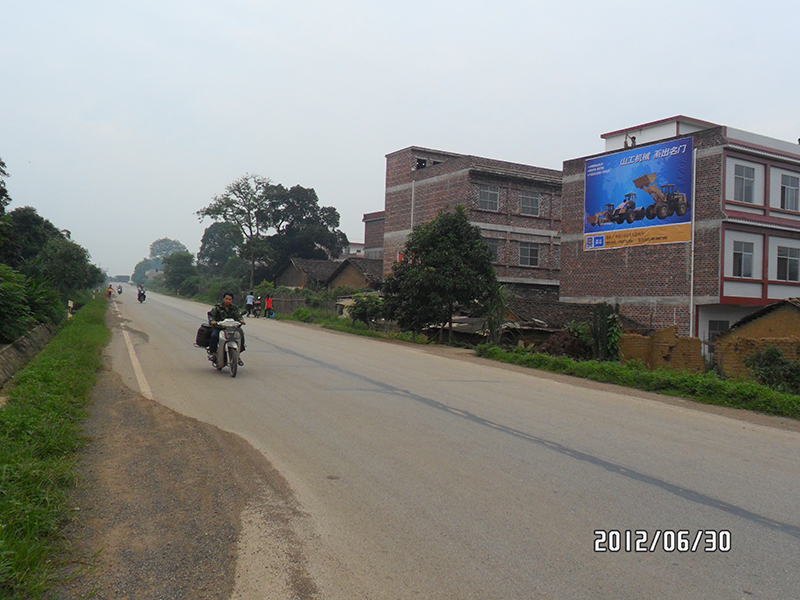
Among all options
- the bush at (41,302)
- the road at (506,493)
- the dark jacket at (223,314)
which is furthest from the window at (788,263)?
the bush at (41,302)

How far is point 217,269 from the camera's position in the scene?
10381 centimetres

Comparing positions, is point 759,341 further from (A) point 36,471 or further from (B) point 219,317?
(A) point 36,471

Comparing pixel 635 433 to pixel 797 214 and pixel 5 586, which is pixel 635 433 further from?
pixel 797 214

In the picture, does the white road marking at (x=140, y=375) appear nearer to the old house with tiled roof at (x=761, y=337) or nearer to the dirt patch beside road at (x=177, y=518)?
the dirt patch beside road at (x=177, y=518)

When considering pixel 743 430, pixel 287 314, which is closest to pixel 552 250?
pixel 287 314

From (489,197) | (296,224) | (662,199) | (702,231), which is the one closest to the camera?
(702,231)

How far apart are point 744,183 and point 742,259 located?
119 inches

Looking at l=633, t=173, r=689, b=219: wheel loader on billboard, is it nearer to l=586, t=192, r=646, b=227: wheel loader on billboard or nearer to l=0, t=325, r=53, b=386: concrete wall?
l=586, t=192, r=646, b=227: wheel loader on billboard

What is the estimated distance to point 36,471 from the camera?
5.24 meters

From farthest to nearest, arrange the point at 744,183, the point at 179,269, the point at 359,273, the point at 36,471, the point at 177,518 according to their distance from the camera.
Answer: the point at 179,269 → the point at 359,273 → the point at 744,183 → the point at 36,471 → the point at 177,518

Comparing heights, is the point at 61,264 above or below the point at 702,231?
below

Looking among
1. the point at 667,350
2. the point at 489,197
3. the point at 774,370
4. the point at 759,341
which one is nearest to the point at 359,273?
the point at 489,197

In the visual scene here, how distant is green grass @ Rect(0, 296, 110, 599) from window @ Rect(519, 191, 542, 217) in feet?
101
